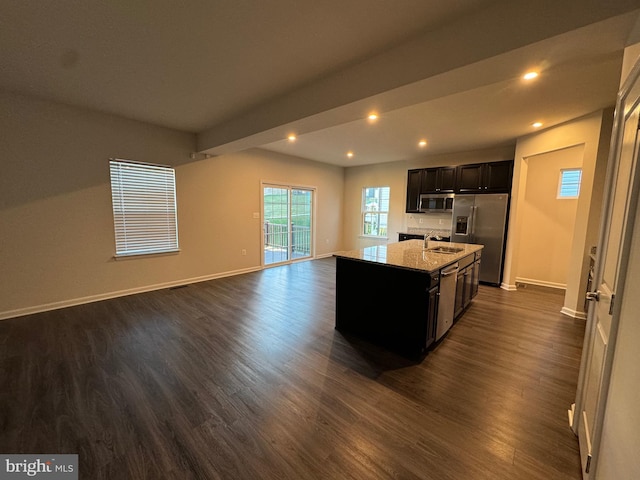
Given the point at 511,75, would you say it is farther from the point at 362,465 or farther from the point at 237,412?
the point at 237,412

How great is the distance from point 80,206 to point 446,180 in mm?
Answer: 6497

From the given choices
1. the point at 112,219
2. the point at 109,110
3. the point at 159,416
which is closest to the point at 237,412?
the point at 159,416

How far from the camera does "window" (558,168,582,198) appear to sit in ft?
15.0

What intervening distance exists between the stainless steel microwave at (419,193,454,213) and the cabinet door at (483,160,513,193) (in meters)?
0.72

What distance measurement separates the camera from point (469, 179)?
528 centimetres

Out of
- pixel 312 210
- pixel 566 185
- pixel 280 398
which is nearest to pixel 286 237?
pixel 312 210

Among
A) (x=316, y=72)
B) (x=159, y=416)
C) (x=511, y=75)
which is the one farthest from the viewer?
(x=316, y=72)

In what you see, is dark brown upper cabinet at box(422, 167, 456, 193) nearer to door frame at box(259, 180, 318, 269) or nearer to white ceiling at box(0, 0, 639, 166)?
white ceiling at box(0, 0, 639, 166)

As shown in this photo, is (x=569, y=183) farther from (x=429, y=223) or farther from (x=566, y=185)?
(x=429, y=223)

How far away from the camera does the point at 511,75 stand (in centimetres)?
191

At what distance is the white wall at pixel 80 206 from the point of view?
3.18 m

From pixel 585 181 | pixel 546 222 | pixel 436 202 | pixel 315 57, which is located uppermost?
pixel 315 57

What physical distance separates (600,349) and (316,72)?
2906 mm

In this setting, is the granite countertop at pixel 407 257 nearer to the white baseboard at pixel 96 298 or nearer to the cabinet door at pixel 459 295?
the cabinet door at pixel 459 295
